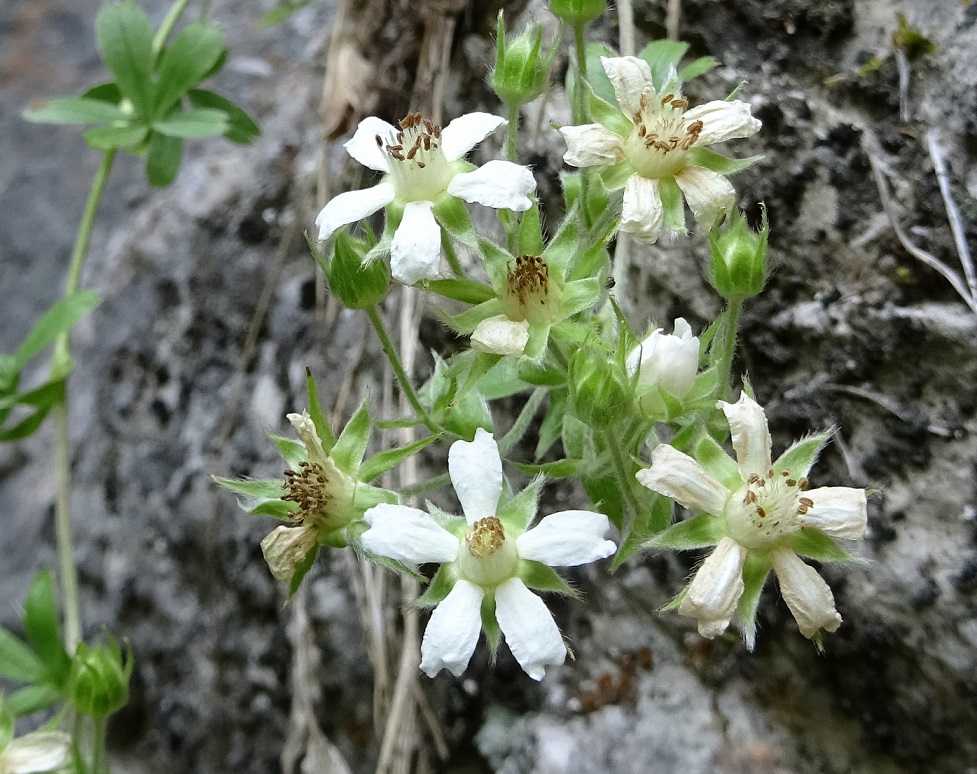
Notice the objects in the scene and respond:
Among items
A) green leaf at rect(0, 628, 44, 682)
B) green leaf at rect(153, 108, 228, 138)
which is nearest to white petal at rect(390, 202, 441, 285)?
green leaf at rect(153, 108, 228, 138)

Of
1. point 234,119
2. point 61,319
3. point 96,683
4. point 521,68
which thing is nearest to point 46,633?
point 96,683

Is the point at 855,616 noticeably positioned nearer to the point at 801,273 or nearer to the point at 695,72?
the point at 801,273

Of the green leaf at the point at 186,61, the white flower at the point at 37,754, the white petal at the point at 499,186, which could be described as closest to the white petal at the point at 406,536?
the white petal at the point at 499,186

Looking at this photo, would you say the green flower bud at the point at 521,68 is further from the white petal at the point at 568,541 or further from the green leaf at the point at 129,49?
the green leaf at the point at 129,49

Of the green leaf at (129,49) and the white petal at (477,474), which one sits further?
the green leaf at (129,49)

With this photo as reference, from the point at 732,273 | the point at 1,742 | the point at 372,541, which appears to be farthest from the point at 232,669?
the point at 732,273

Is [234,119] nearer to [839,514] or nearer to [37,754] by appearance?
[37,754]
